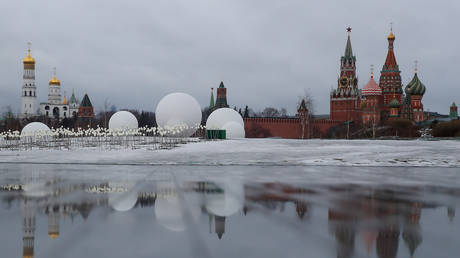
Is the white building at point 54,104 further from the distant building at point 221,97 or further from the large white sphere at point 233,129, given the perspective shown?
the large white sphere at point 233,129

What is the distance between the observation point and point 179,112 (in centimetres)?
3491

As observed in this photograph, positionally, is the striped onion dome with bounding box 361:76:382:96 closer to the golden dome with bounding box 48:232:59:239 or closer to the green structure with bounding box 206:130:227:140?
the green structure with bounding box 206:130:227:140

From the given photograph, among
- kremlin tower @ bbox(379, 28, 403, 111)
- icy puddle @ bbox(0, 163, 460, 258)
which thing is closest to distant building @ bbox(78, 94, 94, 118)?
kremlin tower @ bbox(379, 28, 403, 111)

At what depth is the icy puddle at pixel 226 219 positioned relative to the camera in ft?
16.0

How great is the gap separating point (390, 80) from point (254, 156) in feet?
314

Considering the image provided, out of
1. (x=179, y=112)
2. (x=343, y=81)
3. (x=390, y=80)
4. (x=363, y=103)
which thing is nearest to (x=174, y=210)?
(x=179, y=112)

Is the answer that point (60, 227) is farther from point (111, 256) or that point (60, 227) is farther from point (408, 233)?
point (408, 233)

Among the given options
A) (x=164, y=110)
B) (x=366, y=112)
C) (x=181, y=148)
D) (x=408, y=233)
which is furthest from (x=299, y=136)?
(x=408, y=233)

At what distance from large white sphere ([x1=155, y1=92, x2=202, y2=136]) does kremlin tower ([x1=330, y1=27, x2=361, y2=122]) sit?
7452cm

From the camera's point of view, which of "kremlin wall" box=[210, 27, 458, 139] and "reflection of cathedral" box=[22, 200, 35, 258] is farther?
"kremlin wall" box=[210, 27, 458, 139]

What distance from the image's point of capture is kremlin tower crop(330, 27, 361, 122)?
349ft

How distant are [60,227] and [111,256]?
5.43 feet

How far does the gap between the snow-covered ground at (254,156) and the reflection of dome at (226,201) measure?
27.9 ft

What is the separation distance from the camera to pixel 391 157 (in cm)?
2047
